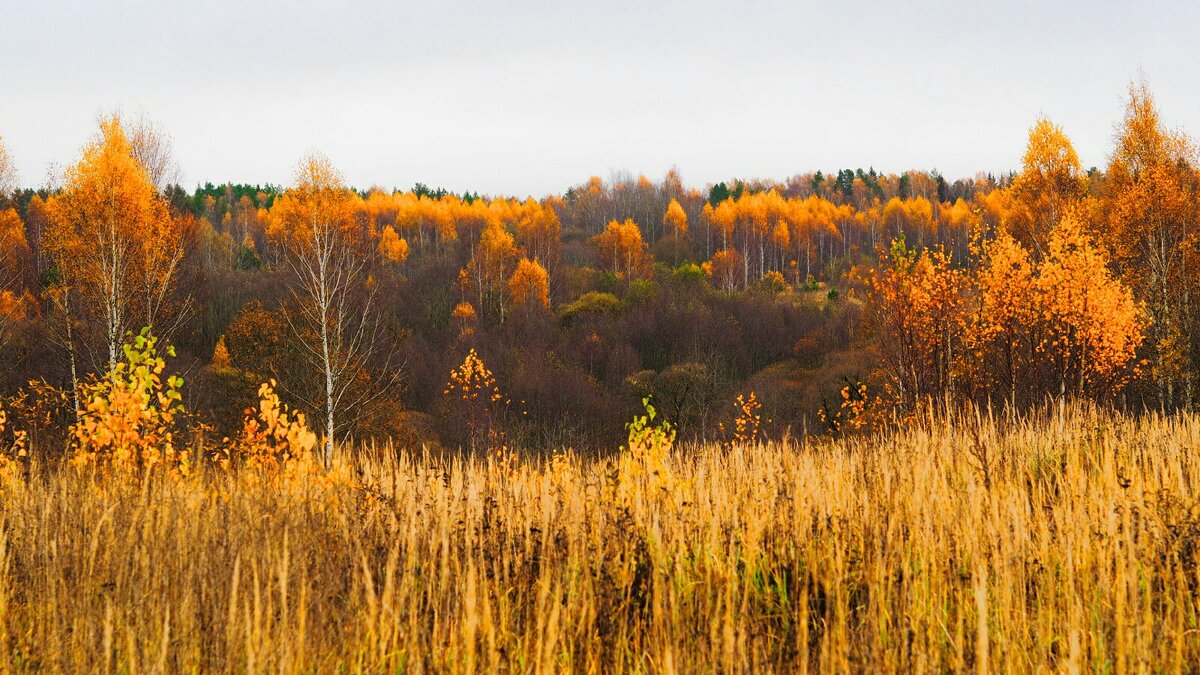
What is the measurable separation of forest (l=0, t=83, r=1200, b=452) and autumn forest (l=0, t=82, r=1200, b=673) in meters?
0.18

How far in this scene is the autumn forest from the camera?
2.87 meters

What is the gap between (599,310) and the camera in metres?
60.2

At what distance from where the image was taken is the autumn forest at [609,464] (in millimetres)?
2871

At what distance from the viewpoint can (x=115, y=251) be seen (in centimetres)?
1850

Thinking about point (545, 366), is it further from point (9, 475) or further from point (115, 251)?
point (9, 475)

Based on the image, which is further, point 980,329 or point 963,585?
point 980,329

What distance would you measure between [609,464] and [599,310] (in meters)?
54.7

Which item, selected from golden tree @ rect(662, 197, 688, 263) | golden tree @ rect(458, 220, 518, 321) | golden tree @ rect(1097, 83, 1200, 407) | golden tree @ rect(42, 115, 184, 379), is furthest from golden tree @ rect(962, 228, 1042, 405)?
golden tree @ rect(662, 197, 688, 263)

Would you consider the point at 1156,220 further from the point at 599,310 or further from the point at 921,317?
the point at 599,310

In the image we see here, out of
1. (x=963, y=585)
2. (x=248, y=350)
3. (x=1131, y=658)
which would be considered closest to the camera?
(x=1131, y=658)

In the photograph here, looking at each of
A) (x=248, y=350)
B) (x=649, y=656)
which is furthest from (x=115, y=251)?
(x=649, y=656)

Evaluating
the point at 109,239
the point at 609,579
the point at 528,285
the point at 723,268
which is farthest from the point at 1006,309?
the point at 723,268

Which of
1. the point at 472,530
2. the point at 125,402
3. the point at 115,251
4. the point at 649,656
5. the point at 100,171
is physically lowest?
the point at 649,656

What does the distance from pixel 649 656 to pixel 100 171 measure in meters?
20.6
